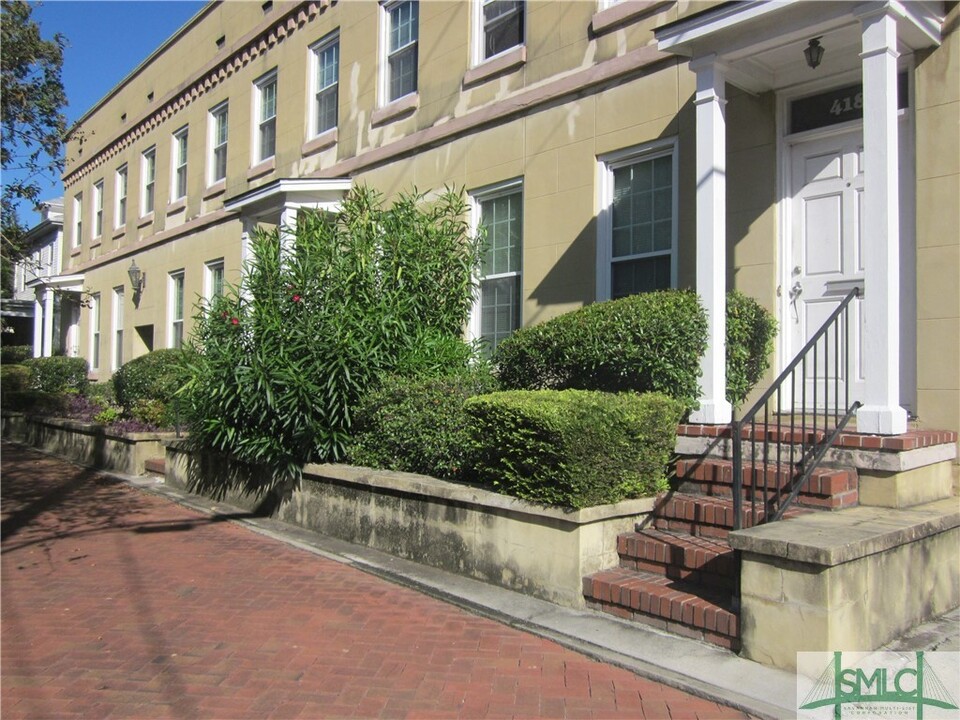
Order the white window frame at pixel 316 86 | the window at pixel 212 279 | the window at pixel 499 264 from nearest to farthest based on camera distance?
the window at pixel 499 264
the white window frame at pixel 316 86
the window at pixel 212 279

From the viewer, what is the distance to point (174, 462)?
36.9 feet

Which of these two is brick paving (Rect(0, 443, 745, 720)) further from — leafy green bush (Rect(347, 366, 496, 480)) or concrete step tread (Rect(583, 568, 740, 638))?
leafy green bush (Rect(347, 366, 496, 480))

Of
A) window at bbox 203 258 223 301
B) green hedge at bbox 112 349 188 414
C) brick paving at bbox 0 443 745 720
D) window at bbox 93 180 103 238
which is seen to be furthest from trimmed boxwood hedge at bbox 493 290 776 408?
window at bbox 93 180 103 238

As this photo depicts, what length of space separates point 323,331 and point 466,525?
302 cm

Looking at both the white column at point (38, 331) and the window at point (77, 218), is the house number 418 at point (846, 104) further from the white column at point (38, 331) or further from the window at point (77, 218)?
the white column at point (38, 331)

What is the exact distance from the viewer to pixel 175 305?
18203mm

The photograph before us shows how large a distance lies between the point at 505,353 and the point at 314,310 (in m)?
2.37

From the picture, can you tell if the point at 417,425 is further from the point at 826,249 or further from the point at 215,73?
the point at 215,73

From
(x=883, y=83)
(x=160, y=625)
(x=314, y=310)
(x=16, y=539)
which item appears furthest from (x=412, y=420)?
(x=883, y=83)

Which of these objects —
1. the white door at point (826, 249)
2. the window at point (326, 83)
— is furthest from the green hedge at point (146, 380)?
the white door at point (826, 249)

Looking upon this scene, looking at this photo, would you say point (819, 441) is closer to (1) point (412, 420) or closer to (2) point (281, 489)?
(1) point (412, 420)

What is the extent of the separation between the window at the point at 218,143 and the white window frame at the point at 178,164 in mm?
1728

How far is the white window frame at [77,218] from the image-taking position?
24578 mm

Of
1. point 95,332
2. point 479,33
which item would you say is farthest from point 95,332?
point 479,33
